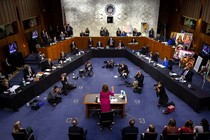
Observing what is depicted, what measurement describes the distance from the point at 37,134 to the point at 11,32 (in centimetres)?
1096

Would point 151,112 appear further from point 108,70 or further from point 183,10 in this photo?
point 183,10

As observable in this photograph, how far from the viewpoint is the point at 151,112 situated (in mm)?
8727

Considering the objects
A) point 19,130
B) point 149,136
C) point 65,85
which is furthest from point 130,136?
point 65,85

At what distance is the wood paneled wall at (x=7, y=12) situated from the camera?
43.6 ft

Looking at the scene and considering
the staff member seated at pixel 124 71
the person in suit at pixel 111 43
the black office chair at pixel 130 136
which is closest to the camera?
the black office chair at pixel 130 136

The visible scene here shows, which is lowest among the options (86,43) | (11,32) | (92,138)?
(92,138)

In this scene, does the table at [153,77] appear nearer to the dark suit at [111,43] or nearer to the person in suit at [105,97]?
the dark suit at [111,43]

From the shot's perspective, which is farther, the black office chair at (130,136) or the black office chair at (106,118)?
the black office chair at (106,118)

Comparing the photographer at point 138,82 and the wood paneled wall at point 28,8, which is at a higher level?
the wood paneled wall at point 28,8

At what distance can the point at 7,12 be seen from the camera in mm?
13805

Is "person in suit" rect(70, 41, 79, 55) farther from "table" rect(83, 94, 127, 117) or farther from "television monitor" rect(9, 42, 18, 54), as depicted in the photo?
"table" rect(83, 94, 127, 117)

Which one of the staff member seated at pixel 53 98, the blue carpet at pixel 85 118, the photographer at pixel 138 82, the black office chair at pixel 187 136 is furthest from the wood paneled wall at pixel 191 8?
the staff member seated at pixel 53 98

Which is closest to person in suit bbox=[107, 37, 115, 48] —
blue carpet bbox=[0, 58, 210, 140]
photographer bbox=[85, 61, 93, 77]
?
photographer bbox=[85, 61, 93, 77]

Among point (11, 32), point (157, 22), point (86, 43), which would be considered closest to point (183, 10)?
point (157, 22)
